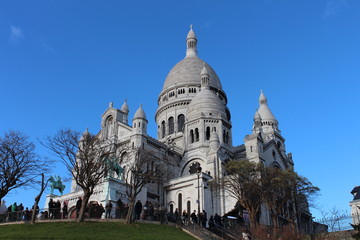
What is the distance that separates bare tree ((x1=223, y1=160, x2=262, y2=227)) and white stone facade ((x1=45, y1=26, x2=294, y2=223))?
4.17 m

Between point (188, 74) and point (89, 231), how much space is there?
52.0 m

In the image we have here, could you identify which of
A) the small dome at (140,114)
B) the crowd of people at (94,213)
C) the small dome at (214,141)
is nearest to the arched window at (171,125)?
the small dome at (214,141)

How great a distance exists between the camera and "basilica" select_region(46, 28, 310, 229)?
49.3 m

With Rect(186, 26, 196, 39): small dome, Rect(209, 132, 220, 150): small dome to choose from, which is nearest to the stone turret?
Rect(209, 132, 220, 150): small dome

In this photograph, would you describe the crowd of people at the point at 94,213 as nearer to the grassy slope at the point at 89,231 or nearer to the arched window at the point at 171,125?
the grassy slope at the point at 89,231

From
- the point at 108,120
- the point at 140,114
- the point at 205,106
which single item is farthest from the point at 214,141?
the point at 108,120

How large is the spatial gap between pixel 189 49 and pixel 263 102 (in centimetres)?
2037

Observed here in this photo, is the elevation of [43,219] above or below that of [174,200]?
below

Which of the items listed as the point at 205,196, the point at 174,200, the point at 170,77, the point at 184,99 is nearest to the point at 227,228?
the point at 205,196

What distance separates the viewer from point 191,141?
60719 millimetres

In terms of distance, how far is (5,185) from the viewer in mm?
33469

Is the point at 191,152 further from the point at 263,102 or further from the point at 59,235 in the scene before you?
the point at 59,235

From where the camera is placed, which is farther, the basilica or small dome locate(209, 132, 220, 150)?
small dome locate(209, 132, 220, 150)

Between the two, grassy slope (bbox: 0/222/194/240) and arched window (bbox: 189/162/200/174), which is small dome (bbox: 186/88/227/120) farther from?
grassy slope (bbox: 0/222/194/240)
